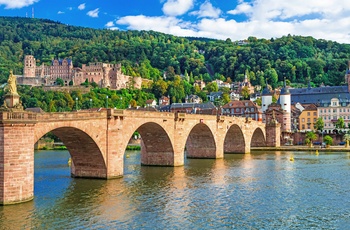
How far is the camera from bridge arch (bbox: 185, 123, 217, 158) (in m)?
65.0

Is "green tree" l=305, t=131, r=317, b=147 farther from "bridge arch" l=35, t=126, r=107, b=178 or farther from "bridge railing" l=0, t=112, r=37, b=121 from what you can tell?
"bridge railing" l=0, t=112, r=37, b=121

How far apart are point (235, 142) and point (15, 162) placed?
5506 centimetres

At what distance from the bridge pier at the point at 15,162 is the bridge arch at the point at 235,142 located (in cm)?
5184

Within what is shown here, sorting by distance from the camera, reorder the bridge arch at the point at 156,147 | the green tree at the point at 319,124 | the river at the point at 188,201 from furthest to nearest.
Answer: the green tree at the point at 319,124 → the bridge arch at the point at 156,147 → the river at the point at 188,201

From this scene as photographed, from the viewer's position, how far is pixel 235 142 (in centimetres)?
7856

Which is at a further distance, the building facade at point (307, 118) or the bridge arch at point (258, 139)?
the building facade at point (307, 118)

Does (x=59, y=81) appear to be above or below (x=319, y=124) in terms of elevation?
above

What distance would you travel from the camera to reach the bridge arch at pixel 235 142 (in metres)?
77.4

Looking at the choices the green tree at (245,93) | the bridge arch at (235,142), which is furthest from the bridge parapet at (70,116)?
the green tree at (245,93)

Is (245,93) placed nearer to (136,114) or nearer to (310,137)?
(310,137)

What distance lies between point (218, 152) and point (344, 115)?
58315 mm

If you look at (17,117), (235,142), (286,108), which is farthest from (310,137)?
(17,117)

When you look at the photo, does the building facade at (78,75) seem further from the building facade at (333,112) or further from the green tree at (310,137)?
the green tree at (310,137)

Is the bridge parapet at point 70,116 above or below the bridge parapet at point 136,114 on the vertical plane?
below
